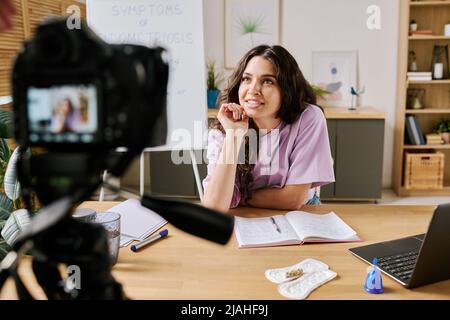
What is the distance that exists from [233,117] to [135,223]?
0.59 metres

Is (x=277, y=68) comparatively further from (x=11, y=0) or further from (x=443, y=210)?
(x=11, y=0)

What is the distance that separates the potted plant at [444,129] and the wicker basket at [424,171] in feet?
0.51

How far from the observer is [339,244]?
1.18 metres

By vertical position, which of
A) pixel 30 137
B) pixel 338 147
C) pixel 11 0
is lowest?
pixel 338 147

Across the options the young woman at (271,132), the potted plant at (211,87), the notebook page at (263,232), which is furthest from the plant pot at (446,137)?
the notebook page at (263,232)

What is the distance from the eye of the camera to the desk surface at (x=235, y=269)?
0.92 meters

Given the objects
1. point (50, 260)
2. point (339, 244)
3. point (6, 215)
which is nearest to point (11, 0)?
point (50, 260)

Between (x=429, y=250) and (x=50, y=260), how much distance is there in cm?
74

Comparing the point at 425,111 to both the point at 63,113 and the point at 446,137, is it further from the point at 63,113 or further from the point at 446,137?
the point at 63,113

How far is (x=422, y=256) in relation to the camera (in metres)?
0.89

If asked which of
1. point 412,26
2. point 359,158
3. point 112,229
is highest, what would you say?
point 412,26

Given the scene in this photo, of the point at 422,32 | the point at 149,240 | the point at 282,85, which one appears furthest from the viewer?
the point at 422,32

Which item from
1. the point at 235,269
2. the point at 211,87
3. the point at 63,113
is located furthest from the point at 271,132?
the point at 211,87

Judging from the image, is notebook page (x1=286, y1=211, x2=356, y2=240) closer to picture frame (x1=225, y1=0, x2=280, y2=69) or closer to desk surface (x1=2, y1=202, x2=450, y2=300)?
desk surface (x1=2, y1=202, x2=450, y2=300)
